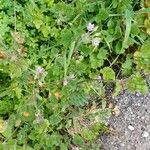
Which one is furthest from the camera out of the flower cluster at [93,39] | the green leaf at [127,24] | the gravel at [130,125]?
the gravel at [130,125]

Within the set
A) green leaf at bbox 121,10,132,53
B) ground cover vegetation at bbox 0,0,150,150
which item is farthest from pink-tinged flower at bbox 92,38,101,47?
green leaf at bbox 121,10,132,53

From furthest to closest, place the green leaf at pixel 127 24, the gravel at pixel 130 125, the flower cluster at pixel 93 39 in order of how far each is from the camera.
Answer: the gravel at pixel 130 125 → the green leaf at pixel 127 24 → the flower cluster at pixel 93 39

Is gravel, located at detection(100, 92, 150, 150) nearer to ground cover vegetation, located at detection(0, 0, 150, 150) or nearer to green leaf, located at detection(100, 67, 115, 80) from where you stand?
ground cover vegetation, located at detection(0, 0, 150, 150)

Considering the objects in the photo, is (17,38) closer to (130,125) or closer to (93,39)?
(93,39)

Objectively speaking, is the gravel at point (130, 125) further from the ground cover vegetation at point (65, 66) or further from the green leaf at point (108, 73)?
the green leaf at point (108, 73)

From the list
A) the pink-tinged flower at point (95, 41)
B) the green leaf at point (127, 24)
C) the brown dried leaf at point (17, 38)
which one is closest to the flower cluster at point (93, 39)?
the pink-tinged flower at point (95, 41)

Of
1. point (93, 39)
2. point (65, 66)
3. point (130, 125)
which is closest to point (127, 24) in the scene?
point (93, 39)

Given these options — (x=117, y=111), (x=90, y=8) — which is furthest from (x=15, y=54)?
(x=117, y=111)
